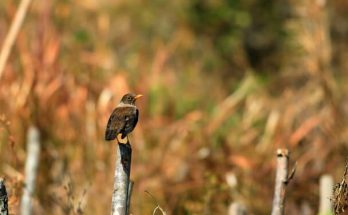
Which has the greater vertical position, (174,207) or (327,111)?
(327,111)

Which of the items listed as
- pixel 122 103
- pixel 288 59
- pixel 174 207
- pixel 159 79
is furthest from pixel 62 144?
pixel 288 59

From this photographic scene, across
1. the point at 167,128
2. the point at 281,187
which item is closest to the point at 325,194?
the point at 281,187

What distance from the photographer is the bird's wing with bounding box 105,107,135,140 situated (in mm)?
2592

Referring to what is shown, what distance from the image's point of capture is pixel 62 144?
540 centimetres

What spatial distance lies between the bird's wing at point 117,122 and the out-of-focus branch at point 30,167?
1375mm

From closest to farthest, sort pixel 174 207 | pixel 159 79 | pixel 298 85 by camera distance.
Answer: pixel 174 207 → pixel 159 79 → pixel 298 85

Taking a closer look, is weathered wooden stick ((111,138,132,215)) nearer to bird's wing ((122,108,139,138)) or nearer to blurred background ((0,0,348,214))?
bird's wing ((122,108,139,138))

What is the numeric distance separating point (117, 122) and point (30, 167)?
2008 mm

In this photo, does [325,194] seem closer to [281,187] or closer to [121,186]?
[281,187]

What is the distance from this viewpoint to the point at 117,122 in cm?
262

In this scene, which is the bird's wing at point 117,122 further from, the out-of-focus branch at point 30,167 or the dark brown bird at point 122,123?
the out-of-focus branch at point 30,167

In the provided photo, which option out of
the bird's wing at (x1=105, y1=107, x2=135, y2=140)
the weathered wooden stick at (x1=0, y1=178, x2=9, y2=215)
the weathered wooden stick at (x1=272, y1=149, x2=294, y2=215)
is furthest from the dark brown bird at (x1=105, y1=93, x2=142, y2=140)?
the weathered wooden stick at (x1=272, y1=149, x2=294, y2=215)

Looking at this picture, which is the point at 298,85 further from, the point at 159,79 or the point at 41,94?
the point at 41,94

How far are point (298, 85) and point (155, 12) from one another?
220cm
